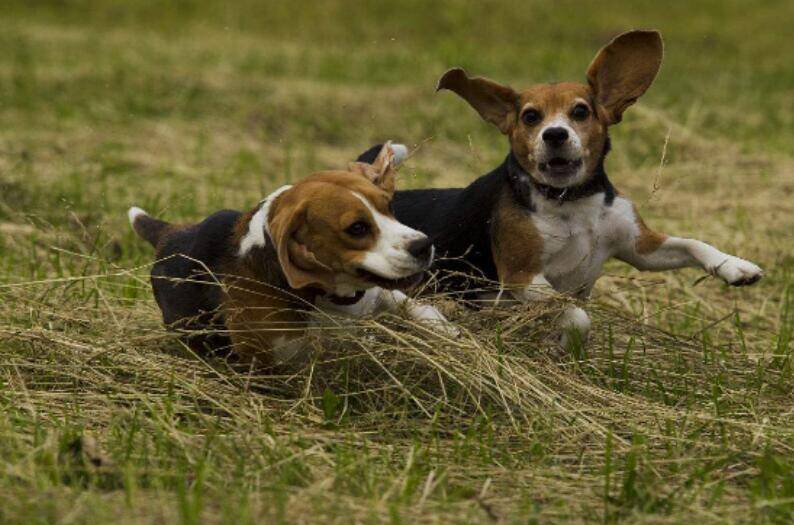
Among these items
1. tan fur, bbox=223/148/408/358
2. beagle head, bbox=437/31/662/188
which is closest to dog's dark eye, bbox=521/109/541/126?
beagle head, bbox=437/31/662/188

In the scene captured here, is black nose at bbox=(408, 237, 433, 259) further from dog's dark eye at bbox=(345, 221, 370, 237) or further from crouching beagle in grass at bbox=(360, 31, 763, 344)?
crouching beagle in grass at bbox=(360, 31, 763, 344)

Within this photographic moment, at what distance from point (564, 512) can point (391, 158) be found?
6.01 feet

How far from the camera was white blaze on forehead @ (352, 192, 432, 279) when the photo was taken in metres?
4.87

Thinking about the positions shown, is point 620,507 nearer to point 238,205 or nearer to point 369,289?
point 369,289

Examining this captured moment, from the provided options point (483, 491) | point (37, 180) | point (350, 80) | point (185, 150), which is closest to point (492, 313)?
point (483, 491)

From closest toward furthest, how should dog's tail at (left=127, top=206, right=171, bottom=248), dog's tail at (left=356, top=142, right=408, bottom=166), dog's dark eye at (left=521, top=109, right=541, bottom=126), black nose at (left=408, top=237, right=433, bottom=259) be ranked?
black nose at (left=408, top=237, right=433, bottom=259) → dog's dark eye at (left=521, top=109, right=541, bottom=126) → dog's tail at (left=356, top=142, right=408, bottom=166) → dog's tail at (left=127, top=206, right=171, bottom=248)

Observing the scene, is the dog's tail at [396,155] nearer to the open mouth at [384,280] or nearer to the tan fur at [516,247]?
the tan fur at [516,247]

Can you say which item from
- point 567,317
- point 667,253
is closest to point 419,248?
point 567,317

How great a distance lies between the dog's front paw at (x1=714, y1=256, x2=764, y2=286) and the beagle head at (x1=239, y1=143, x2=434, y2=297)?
130cm

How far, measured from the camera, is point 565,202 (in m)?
5.71

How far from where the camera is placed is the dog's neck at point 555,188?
5.71 meters

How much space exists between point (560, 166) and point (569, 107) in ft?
0.80

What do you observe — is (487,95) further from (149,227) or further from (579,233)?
(149,227)

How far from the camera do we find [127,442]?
463 cm
